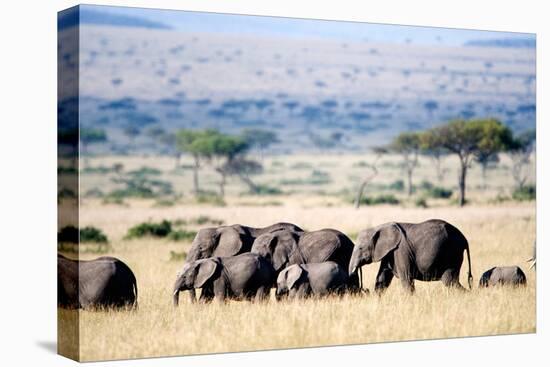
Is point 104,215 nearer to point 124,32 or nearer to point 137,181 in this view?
point 124,32

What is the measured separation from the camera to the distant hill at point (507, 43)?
1733 cm

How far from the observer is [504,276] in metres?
17.3

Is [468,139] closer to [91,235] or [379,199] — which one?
[379,199]

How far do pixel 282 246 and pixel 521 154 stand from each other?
374cm

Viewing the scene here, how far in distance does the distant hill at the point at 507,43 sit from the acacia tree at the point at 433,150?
133 cm

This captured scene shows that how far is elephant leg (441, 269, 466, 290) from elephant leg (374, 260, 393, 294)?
0.65 m

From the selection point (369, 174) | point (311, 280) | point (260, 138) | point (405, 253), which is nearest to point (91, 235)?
point (311, 280)

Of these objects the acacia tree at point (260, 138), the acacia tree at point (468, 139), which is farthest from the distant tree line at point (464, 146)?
the acacia tree at point (260, 138)

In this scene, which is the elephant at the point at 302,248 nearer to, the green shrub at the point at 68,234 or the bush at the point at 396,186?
the bush at the point at 396,186

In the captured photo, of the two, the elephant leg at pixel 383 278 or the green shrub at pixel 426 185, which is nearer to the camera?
the elephant leg at pixel 383 278

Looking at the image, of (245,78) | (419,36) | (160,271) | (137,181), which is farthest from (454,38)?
(137,181)

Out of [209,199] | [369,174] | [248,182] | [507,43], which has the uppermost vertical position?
[507,43]

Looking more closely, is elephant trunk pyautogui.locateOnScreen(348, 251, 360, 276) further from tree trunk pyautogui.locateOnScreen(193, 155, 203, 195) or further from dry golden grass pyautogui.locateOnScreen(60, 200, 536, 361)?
tree trunk pyautogui.locateOnScreen(193, 155, 203, 195)

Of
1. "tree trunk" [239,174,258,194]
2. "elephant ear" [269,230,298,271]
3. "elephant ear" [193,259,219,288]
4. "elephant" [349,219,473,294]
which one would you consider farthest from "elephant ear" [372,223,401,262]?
"tree trunk" [239,174,258,194]
